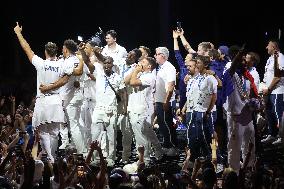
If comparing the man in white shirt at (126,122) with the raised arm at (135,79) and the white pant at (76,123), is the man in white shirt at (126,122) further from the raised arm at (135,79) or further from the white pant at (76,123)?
the white pant at (76,123)

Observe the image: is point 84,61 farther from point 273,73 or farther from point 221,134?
point 273,73

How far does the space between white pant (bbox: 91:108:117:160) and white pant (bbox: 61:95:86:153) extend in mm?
490

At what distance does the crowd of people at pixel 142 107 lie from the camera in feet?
31.1

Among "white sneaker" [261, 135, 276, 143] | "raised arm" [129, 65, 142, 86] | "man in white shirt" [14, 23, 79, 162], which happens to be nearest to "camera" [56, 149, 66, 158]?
"man in white shirt" [14, 23, 79, 162]

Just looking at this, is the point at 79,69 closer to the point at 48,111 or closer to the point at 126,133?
the point at 48,111

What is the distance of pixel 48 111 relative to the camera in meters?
10.3

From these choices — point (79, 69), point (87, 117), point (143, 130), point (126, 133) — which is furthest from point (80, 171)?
point (87, 117)

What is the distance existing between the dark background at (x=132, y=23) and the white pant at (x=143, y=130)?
7.15 metres

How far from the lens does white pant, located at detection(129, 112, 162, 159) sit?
10.8m

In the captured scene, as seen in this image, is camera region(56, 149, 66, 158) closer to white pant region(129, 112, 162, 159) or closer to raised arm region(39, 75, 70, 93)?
raised arm region(39, 75, 70, 93)

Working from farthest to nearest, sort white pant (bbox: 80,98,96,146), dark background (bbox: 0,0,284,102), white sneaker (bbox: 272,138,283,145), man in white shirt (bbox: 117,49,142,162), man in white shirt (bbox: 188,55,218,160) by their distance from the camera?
1. dark background (bbox: 0,0,284,102)
2. white pant (bbox: 80,98,96,146)
3. white sneaker (bbox: 272,138,283,145)
4. man in white shirt (bbox: 117,49,142,162)
5. man in white shirt (bbox: 188,55,218,160)

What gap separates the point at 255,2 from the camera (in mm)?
18250

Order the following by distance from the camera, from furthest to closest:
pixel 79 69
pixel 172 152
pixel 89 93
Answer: pixel 89 93
pixel 172 152
pixel 79 69

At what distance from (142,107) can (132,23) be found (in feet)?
29.4
